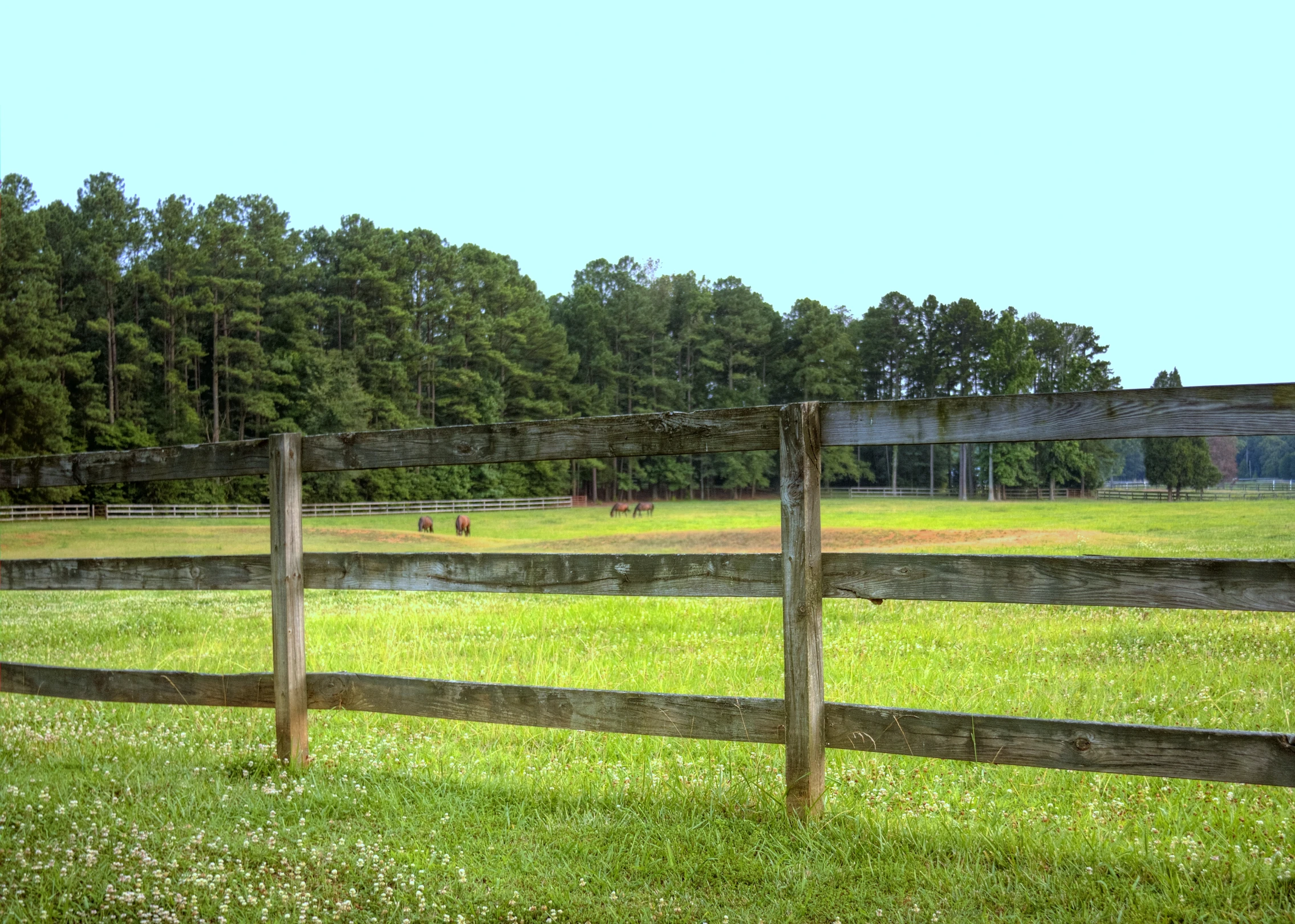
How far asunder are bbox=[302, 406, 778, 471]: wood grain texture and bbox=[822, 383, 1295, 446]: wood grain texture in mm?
406

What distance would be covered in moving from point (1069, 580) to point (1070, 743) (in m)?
0.66

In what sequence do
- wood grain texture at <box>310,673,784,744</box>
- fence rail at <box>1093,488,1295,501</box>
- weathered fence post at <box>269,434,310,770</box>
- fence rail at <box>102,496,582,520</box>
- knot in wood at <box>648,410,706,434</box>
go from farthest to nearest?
fence rail at <box>1093,488,1295,501</box> < fence rail at <box>102,496,582,520</box> < weathered fence post at <box>269,434,310,770</box> < knot in wood at <box>648,410,706,434</box> < wood grain texture at <box>310,673,784,744</box>

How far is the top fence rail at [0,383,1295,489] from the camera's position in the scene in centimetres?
354

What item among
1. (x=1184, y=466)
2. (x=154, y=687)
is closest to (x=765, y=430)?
(x=154, y=687)

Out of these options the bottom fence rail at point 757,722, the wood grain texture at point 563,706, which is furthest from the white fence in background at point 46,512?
the wood grain texture at point 563,706

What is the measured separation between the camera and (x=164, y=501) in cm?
4566

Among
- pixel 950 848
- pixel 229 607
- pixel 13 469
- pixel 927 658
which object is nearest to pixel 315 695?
pixel 13 469

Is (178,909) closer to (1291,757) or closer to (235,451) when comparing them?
(235,451)

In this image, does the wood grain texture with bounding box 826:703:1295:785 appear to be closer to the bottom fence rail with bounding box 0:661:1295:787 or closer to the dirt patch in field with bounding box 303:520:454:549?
the bottom fence rail with bounding box 0:661:1295:787

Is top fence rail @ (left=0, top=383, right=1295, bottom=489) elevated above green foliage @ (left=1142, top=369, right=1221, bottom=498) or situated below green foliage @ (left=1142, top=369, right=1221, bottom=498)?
above

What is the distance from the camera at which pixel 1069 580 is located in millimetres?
3678

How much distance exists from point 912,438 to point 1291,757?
71.7 inches

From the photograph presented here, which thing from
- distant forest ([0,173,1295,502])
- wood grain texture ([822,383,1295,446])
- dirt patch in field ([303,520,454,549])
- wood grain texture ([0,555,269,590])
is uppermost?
distant forest ([0,173,1295,502])

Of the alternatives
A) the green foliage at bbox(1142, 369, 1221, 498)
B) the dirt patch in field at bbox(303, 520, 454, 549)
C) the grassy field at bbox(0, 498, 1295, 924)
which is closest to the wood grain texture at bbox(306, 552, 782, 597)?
the grassy field at bbox(0, 498, 1295, 924)
